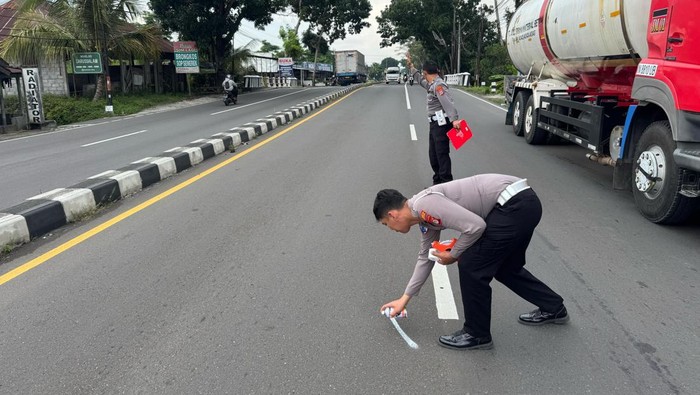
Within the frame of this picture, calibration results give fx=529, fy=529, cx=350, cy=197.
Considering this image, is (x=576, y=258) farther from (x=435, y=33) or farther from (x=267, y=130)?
(x=435, y=33)

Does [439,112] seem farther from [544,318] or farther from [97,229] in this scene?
[97,229]

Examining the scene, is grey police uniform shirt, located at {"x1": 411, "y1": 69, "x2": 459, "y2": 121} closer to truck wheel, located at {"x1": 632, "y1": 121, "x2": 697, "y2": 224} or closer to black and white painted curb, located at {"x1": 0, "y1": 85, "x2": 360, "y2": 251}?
truck wheel, located at {"x1": 632, "y1": 121, "x2": 697, "y2": 224}

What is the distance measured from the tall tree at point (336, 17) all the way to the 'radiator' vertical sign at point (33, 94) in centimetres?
3381

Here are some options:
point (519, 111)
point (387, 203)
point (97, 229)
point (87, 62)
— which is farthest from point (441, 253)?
point (87, 62)

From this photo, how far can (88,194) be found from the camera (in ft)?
20.3

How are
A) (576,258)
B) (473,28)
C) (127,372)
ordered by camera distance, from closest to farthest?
1. (127,372)
2. (576,258)
3. (473,28)

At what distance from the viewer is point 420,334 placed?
10.7ft

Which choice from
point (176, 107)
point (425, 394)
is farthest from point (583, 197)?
point (176, 107)

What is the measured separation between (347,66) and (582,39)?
5648 centimetres

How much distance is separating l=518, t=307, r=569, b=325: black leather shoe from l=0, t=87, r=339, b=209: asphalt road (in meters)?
6.28

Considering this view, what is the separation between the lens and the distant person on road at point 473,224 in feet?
8.99

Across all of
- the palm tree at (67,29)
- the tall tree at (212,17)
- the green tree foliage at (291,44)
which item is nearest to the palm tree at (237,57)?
the tall tree at (212,17)

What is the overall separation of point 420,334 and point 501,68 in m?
39.5

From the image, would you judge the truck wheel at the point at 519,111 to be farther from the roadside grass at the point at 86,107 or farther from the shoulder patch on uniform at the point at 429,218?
the roadside grass at the point at 86,107
